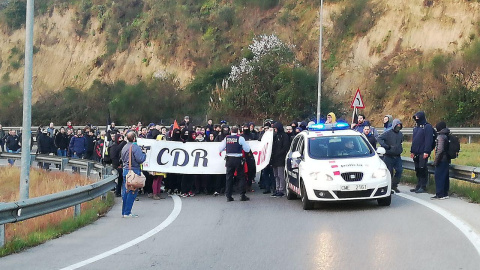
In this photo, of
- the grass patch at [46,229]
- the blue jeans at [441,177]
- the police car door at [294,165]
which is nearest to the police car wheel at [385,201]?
the blue jeans at [441,177]

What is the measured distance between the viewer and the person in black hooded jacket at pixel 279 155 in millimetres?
17141

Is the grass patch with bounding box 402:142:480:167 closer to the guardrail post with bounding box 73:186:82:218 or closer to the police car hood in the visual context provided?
the police car hood

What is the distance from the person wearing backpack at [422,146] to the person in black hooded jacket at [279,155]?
3.05m

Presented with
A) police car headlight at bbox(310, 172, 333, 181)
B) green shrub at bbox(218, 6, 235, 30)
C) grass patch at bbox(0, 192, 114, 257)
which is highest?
green shrub at bbox(218, 6, 235, 30)

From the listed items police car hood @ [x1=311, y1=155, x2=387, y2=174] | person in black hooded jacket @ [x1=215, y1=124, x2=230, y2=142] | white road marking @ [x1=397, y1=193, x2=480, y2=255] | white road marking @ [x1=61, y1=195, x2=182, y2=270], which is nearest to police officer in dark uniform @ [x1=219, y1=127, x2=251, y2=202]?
white road marking @ [x1=61, y1=195, x2=182, y2=270]

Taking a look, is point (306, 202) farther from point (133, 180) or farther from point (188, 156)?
point (188, 156)

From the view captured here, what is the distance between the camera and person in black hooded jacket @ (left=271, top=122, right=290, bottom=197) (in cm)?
1714

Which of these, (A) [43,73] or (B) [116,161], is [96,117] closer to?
(A) [43,73]

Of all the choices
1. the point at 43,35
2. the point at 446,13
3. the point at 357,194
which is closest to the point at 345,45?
the point at 446,13

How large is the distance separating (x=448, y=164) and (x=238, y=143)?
184 inches

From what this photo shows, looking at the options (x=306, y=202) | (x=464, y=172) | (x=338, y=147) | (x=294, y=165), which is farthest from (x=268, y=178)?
(x=464, y=172)

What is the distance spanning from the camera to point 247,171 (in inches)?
678

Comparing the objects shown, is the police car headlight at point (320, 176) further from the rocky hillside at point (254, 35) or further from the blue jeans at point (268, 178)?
the rocky hillside at point (254, 35)

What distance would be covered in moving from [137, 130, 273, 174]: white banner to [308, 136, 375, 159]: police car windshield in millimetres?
2976
